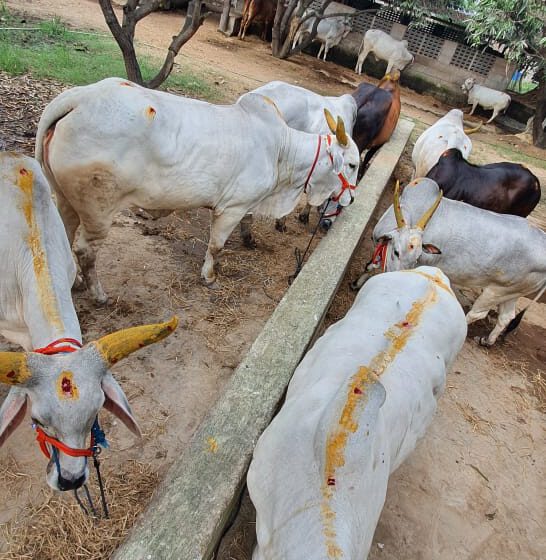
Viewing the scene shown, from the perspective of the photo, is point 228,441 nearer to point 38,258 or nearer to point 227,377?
point 227,377

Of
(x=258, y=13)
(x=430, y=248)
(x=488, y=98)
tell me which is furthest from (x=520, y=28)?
(x=430, y=248)

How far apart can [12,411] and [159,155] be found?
2.23m

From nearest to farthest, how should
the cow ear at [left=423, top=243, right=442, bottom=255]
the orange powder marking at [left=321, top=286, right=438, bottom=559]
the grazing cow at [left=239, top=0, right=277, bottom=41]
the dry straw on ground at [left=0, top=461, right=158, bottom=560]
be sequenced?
the orange powder marking at [left=321, top=286, right=438, bottom=559] → the dry straw on ground at [left=0, top=461, right=158, bottom=560] → the cow ear at [left=423, top=243, right=442, bottom=255] → the grazing cow at [left=239, top=0, right=277, bottom=41]

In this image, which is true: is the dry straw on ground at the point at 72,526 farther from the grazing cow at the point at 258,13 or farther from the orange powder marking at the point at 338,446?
the grazing cow at the point at 258,13

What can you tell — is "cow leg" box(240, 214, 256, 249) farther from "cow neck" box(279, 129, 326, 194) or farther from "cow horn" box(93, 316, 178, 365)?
"cow horn" box(93, 316, 178, 365)

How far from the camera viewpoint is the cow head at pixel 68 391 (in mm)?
1912

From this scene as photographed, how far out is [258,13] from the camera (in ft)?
49.3

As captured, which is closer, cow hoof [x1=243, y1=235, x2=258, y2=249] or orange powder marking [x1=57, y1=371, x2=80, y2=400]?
orange powder marking [x1=57, y1=371, x2=80, y2=400]

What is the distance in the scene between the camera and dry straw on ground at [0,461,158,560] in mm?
2395

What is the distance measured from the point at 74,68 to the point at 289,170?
5110 mm

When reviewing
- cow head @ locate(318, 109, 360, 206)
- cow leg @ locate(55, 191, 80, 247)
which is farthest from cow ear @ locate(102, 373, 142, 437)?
cow head @ locate(318, 109, 360, 206)

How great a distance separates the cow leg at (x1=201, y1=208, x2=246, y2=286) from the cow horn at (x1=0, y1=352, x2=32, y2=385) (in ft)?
8.77

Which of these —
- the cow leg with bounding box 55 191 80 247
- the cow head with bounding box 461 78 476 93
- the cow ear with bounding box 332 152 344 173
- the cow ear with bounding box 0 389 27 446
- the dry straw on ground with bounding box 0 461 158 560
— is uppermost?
the cow head with bounding box 461 78 476 93

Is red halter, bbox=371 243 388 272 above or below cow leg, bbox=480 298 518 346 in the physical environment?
above
